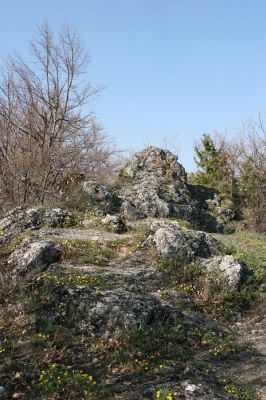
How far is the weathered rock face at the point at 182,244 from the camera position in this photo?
34.6ft

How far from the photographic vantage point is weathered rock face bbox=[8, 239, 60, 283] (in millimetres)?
9305

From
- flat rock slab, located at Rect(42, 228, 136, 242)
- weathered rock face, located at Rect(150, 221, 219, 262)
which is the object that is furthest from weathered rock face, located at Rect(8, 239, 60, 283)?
weathered rock face, located at Rect(150, 221, 219, 262)

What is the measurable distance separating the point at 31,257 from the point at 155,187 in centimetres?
892

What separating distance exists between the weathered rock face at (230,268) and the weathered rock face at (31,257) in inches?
155

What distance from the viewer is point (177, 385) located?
223 inches

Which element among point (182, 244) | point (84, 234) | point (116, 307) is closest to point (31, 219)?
point (84, 234)

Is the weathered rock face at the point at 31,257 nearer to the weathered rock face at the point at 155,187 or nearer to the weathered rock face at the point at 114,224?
the weathered rock face at the point at 114,224

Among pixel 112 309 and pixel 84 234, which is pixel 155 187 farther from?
pixel 112 309

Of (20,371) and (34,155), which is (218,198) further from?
(20,371)

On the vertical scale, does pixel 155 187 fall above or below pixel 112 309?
above

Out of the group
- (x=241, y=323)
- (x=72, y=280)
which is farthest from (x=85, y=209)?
(x=241, y=323)

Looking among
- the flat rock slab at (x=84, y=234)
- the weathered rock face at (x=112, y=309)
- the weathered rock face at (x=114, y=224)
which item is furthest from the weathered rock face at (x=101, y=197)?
the weathered rock face at (x=112, y=309)

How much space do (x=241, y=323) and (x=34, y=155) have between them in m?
12.0

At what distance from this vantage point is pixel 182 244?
35.5 feet
